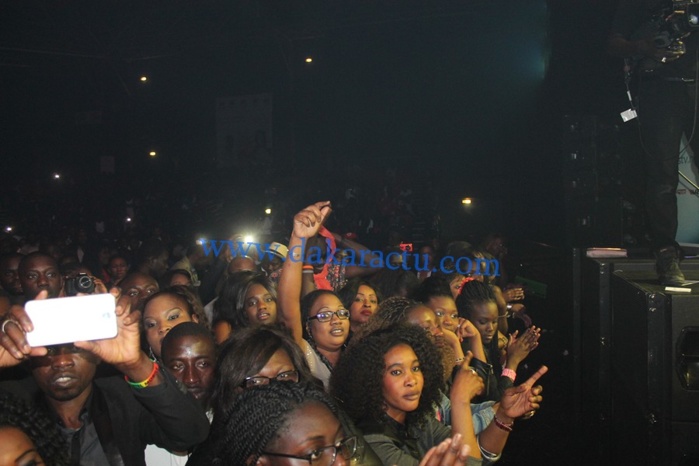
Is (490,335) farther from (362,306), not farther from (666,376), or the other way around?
(666,376)

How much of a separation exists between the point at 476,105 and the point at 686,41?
1159 cm

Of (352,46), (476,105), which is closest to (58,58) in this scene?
(352,46)

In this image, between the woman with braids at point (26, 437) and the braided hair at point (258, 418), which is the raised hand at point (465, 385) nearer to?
the braided hair at point (258, 418)

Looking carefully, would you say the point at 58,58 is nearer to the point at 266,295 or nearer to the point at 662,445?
the point at 266,295

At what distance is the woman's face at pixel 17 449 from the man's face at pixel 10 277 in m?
4.17

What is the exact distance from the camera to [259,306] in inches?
150

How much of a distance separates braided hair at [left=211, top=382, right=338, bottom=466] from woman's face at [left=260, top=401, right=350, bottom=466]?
13 millimetres

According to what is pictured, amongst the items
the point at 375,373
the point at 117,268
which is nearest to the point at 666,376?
the point at 375,373

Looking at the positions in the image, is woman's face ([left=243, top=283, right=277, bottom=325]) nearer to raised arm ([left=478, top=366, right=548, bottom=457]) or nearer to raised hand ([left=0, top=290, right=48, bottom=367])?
raised arm ([left=478, top=366, right=548, bottom=457])

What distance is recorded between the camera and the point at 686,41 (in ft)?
11.4

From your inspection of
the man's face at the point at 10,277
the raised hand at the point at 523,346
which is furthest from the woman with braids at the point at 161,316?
the man's face at the point at 10,277

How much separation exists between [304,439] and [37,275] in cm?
369

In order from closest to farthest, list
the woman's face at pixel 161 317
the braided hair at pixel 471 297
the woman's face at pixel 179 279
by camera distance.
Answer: the woman's face at pixel 161 317 < the braided hair at pixel 471 297 < the woman's face at pixel 179 279

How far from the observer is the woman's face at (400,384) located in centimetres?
246
